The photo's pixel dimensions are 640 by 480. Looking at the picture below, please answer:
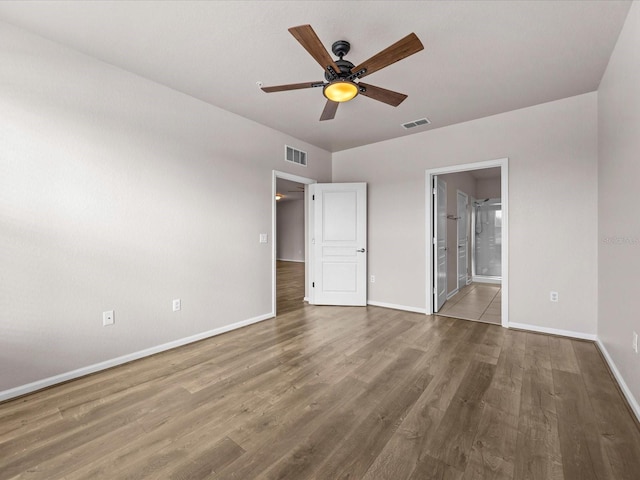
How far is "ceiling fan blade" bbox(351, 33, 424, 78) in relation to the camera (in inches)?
67.6

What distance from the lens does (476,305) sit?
16.0 ft

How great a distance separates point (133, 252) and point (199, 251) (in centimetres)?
68

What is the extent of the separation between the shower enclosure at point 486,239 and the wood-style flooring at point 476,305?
1020 mm

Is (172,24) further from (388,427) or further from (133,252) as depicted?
(388,427)

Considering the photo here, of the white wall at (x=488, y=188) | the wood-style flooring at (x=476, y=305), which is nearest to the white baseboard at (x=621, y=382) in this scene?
the wood-style flooring at (x=476, y=305)

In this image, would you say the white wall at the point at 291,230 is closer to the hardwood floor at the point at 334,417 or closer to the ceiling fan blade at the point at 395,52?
the hardwood floor at the point at 334,417

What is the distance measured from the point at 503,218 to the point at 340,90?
273 cm

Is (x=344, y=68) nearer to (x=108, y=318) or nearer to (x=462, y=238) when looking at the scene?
(x=108, y=318)

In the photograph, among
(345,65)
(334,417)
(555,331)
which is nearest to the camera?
(334,417)

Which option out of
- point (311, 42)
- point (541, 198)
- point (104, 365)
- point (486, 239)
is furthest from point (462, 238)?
point (104, 365)

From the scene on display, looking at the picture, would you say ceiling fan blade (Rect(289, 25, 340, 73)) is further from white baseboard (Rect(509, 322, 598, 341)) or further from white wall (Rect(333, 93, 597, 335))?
white baseboard (Rect(509, 322, 598, 341))

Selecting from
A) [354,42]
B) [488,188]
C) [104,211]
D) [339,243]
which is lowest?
[339,243]

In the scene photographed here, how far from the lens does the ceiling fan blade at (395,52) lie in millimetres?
1716

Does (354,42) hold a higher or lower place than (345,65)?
higher
